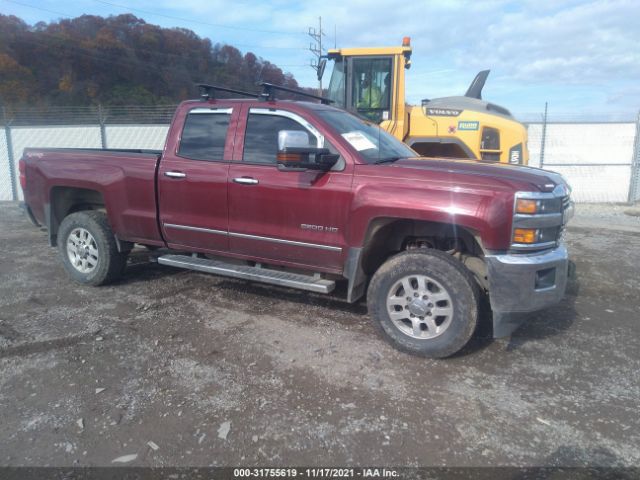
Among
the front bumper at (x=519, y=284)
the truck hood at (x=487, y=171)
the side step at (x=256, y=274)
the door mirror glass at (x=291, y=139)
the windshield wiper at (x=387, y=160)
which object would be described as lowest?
the side step at (x=256, y=274)

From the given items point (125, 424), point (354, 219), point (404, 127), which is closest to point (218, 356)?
point (125, 424)

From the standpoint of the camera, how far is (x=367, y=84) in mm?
8297

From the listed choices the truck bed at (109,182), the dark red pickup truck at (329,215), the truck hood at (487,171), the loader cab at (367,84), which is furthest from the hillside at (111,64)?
the truck hood at (487,171)

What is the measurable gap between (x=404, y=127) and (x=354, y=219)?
14.9 feet

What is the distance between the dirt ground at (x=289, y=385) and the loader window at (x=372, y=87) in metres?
4.09

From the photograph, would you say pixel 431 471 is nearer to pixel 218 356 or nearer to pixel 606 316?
pixel 218 356

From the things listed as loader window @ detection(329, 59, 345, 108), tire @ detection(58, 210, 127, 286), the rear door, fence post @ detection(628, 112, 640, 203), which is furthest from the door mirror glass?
fence post @ detection(628, 112, 640, 203)

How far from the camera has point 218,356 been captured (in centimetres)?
396

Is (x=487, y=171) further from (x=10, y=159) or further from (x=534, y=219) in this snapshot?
(x=10, y=159)

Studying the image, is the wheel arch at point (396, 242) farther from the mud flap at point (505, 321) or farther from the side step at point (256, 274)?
the mud flap at point (505, 321)

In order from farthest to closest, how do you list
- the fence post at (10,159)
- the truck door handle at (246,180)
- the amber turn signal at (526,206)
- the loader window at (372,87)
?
the fence post at (10,159)
the loader window at (372,87)
the truck door handle at (246,180)
the amber turn signal at (526,206)

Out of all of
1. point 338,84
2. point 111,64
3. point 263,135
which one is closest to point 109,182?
point 263,135

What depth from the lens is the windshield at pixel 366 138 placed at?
14.5 ft

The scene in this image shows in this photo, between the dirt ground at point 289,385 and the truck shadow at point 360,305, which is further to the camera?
the truck shadow at point 360,305
